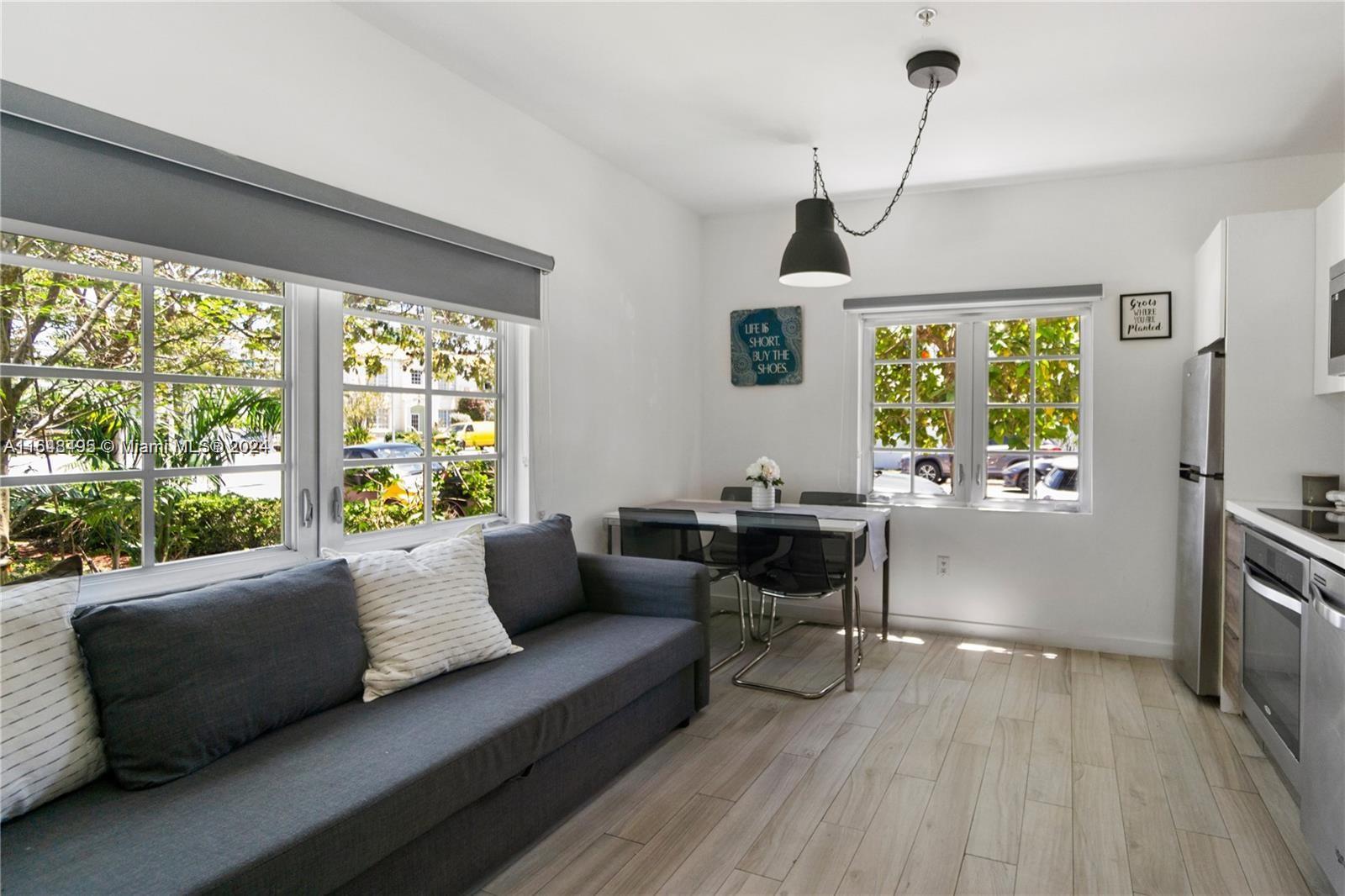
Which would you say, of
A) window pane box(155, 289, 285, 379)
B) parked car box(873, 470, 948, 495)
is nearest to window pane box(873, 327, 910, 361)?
parked car box(873, 470, 948, 495)

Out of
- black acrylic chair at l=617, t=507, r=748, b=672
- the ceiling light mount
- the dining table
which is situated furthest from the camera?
black acrylic chair at l=617, t=507, r=748, b=672

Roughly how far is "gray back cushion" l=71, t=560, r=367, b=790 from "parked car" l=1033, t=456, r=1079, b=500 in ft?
12.0

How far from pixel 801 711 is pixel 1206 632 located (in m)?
1.80

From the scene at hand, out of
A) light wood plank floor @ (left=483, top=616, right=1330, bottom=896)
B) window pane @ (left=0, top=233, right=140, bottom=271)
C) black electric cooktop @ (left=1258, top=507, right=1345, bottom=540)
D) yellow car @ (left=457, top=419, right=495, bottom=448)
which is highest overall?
window pane @ (left=0, top=233, right=140, bottom=271)

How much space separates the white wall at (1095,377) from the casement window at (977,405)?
0.13 metres

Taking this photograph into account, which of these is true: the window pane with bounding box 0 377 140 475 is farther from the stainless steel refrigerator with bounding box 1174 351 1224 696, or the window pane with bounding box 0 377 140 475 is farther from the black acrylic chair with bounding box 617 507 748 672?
the stainless steel refrigerator with bounding box 1174 351 1224 696

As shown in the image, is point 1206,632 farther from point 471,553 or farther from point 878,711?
point 471,553

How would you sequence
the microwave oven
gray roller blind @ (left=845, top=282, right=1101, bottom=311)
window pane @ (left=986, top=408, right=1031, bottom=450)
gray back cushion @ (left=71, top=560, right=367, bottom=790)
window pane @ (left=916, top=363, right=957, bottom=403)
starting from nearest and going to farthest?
gray back cushion @ (left=71, top=560, right=367, bottom=790), the microwave oven, gray roller blind @ (left=845, top=282, right=1101, bottom=311), window pane @ (left=986, top=408, right=1031, bottom=450), window pane @ (left=916, top=363, right=957, bottom=403)

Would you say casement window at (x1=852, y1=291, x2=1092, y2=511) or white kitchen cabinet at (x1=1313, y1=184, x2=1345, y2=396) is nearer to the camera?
white kitchen cabinet at (x1=1313, y1=184, x2=1345, y2=396)

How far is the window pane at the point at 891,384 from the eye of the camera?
466 cm

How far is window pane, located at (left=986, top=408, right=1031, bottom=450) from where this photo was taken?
4.40 m

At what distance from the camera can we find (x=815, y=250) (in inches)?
137

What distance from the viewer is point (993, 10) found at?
2.52 meters

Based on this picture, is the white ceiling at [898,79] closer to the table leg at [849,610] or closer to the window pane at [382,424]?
the window pane at [382,424]
